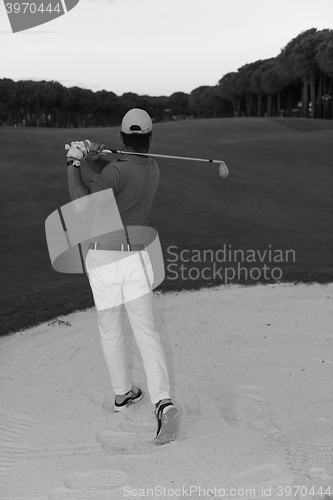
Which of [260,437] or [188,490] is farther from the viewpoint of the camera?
[260,437]

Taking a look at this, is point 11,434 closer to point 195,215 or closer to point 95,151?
point 95,151

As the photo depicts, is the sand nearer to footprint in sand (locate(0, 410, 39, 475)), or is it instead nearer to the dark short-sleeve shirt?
footprint in sand (locate(0, 410, 39, 475))

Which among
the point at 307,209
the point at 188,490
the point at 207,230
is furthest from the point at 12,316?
the point at 307,209

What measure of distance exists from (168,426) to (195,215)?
10.4 m

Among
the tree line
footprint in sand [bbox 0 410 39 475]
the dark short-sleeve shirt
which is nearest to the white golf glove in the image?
the dark short-sleeve shirt

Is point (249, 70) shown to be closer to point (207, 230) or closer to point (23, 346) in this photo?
point (207, 230)

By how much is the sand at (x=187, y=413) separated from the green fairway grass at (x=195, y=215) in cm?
129

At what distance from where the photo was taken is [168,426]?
402 cm

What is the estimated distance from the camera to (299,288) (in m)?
8.26

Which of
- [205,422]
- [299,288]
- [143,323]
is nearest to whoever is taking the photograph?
[143,323]

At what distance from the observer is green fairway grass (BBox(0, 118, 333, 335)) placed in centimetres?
859

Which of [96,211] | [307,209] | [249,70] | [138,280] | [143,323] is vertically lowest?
[307,209]

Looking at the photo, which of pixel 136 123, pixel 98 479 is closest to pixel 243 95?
pixel 136 123

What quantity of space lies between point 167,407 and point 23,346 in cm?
287
